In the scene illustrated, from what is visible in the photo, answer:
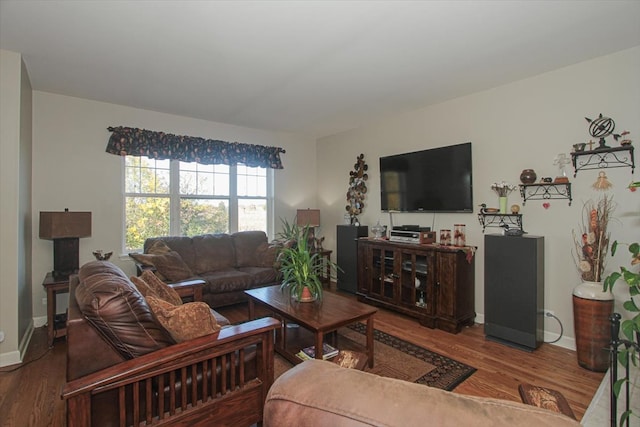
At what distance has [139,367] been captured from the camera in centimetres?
131

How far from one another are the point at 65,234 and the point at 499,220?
448 centimetres

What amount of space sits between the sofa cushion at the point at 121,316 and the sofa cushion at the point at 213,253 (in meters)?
2.74

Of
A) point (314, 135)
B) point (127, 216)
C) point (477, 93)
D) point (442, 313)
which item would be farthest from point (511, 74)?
point (127, 216)

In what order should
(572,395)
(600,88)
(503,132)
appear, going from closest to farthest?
(572,395) < (600,88) < (503,132)

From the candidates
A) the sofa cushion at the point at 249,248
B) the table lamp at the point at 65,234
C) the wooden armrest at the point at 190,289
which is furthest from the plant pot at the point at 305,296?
Answer: the table lamp at the point at 65,234

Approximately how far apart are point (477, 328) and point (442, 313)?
0.42m

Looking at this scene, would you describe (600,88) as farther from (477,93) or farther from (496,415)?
(496,415)

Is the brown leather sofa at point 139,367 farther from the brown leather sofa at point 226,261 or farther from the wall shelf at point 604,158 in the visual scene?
the wall shelf at point 604,158

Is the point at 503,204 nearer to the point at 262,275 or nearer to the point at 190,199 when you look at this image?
the point at 262,275

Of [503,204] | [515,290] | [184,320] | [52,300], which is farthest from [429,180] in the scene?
[52,300]

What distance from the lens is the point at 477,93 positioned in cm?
353

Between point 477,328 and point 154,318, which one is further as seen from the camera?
point 477,328

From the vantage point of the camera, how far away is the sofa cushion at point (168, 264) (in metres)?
3.56

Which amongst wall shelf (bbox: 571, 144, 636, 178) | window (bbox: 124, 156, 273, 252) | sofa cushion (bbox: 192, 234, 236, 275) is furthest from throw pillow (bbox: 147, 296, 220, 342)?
wall shelf (bbox: 571, 144, 636, 178)
